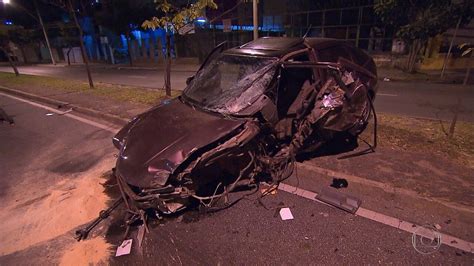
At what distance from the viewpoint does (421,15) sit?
12203 mm

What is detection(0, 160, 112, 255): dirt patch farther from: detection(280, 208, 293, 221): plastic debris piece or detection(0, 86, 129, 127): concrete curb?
detection(0, 86, 129, 127): concrete curb

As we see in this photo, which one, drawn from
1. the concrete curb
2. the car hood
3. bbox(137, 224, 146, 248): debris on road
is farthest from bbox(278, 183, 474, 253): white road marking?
the concrete curb

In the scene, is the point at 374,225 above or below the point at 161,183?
below

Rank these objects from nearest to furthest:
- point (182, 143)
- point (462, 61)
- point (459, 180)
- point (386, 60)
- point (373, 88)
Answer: point (182, 143)
point (459, 180)
point (373, 88)
point (462, 61)
point (386, 60)

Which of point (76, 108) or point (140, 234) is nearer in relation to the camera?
point (140, 234)

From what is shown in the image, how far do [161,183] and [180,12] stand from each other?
5.87 meters

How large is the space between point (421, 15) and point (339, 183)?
40.2 ft

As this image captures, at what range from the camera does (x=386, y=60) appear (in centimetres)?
1588

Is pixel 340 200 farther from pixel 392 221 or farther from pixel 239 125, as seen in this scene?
pixel 239 125

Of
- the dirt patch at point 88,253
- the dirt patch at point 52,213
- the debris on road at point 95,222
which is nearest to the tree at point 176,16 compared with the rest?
the dirt patch at point 52,213

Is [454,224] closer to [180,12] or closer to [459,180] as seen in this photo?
[459,180]

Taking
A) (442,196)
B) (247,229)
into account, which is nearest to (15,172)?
(247,229)

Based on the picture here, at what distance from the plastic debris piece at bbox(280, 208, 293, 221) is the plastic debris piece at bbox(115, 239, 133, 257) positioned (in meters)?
1.68

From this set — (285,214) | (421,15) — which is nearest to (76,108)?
(285,214)
